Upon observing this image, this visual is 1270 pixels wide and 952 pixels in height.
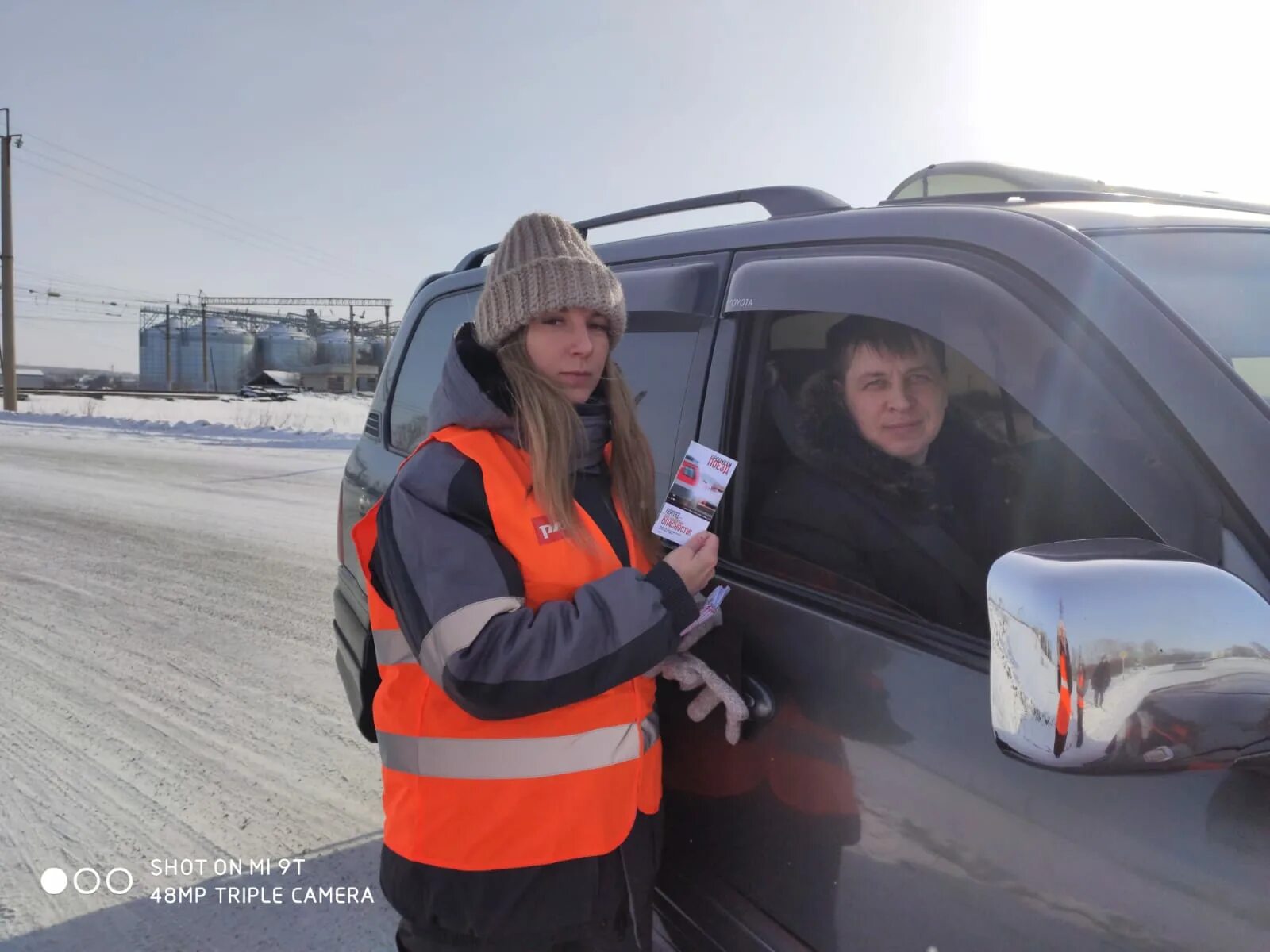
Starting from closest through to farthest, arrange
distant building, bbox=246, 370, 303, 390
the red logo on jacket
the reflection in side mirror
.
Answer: the reflection in side mirror, the red logo on jacket, distant building, bbox=246, 370, 303, 390

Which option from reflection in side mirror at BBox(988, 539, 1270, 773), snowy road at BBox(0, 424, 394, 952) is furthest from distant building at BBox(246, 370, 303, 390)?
reflection in side mirror at BBox(988, 539, 1270, 773)

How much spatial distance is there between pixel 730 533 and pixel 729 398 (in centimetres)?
30

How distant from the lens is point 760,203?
7.78 feet

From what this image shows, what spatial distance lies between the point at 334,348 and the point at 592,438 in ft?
295

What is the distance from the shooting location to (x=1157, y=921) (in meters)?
1.03

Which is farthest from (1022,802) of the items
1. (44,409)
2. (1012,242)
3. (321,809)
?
(44,409)

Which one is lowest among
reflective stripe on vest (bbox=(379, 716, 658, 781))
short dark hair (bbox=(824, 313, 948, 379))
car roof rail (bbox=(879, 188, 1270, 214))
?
reflective stripe on vest (bbox=(379, 716, 658, 781))

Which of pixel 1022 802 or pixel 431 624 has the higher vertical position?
pixel 431 624

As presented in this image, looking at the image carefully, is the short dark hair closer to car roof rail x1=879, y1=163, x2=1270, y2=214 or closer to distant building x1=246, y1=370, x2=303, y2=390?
car roof rail x1=879, y1=163, x2=1270, y2=214

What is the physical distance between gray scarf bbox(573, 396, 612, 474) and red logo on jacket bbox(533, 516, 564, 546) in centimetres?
14

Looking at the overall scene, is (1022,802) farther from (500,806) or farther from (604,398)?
(604,398)

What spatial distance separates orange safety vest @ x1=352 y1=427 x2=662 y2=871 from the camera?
1499 mm

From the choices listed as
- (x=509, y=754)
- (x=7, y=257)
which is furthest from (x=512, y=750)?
(x=7, y=257)

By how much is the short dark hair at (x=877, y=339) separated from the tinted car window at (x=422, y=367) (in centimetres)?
174
